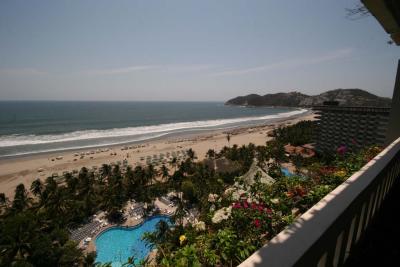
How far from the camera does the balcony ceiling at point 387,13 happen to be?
2093 millimetres

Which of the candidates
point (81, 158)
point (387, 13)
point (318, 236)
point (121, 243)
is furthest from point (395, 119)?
point (81, 158)

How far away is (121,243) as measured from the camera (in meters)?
17.8

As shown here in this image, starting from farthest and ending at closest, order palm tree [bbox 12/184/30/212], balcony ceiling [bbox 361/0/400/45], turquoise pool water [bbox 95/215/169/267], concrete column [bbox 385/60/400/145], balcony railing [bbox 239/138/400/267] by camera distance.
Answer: palm tree [bbox 12/184/30/212] → turquoise pool water [bbox 95/215/169/267] → concrete column [bbox 385/60/400/145] → balcony ceiling [bbox 361/0/400/45] → balcony railing [bbox 239/138/400/267]

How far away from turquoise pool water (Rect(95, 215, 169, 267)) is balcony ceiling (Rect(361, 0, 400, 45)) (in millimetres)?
16560

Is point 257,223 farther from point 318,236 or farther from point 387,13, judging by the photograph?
point 387,13

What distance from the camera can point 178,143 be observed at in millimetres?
50750

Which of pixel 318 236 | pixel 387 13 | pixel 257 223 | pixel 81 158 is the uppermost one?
pixel 387 13

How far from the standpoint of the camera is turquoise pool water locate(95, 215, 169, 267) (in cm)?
1608

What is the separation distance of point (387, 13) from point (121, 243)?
19.8m

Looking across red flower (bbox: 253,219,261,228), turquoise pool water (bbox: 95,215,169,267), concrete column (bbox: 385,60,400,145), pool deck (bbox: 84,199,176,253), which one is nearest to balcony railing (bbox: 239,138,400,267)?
red flower (bbox: 253,219,261,228)

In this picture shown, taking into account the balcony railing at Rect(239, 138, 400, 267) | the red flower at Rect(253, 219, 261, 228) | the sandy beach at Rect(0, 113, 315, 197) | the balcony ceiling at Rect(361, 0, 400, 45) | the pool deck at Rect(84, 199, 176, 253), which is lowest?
the pool deck at Rect(84, 199, 176, 253)

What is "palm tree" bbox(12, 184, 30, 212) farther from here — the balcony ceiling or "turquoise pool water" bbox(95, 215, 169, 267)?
the balcony ceiling

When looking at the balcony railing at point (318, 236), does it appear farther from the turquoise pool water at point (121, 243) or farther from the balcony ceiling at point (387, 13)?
the turquoise pool water at point (121, 243)

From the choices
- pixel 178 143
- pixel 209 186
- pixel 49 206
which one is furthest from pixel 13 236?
pixel 178 143
